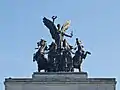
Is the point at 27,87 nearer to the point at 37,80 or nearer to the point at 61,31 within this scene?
the point at 37,80

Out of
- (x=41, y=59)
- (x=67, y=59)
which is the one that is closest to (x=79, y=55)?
(x=67, y=59)

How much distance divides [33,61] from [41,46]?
1404 mm

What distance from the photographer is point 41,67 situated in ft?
200

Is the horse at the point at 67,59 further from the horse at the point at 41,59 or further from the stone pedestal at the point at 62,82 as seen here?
the horse at the point at 41,59

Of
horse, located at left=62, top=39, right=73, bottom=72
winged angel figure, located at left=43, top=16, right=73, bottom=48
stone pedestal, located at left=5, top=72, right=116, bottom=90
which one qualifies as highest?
winged angel figure, located at left=43, top=16, right=73, bottom=48

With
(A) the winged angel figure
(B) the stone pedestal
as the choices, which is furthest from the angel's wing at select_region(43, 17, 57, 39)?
(B) the stone pedestal

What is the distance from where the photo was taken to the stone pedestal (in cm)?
6106

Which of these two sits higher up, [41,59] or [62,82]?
[41,59]

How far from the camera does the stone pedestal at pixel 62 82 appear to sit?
2404 inches

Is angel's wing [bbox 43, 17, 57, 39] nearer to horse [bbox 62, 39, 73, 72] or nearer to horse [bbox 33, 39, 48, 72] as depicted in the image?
horse [bbox 33, 39, 48, 72]

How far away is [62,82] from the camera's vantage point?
201 ft

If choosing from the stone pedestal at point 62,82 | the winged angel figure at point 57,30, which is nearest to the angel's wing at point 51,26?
the winged angel figure at point 57,30

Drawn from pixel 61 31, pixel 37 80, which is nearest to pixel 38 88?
pixel 37 80

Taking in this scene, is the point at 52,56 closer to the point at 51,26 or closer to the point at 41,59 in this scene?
the point at 41,59
